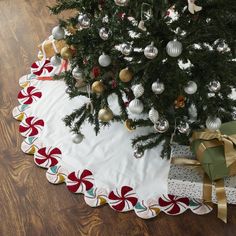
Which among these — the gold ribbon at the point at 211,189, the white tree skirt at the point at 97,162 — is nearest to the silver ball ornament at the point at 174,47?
the gold ribbon at the point at 211,189

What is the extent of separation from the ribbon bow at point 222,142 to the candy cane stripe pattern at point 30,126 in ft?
2.60

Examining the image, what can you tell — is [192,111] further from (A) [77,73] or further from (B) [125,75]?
(A) [77,73]

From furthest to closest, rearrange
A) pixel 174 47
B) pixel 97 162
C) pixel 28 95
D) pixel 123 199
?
1. pixel 28 95
2. pixel 97 162
3. pixel 123 199
4. pixel 174 47

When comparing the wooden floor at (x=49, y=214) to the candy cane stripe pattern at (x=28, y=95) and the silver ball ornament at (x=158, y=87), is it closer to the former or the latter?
the candy cane stripe pattern at (x=28, y=95)

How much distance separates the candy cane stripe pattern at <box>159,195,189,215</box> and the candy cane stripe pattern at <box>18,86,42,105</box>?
852 millimetres

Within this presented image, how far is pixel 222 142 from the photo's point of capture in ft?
4.51

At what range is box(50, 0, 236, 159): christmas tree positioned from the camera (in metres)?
1.12

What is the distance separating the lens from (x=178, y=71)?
3.86 ft

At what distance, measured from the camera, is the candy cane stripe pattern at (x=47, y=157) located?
167 cm

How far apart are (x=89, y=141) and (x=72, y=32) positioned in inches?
21.0

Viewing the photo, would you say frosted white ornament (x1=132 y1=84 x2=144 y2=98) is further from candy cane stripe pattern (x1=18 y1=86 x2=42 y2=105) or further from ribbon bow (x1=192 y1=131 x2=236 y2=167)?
candy cane stripe pattern (x1=18 y1=86 x2=42 y2=105)

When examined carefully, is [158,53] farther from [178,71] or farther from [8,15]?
[8,15]

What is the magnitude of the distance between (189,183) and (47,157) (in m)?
0.65

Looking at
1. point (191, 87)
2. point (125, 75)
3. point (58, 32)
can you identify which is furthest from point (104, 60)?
point (191, 87)
